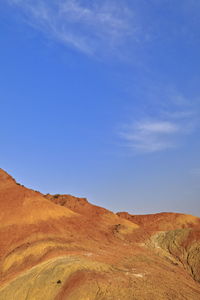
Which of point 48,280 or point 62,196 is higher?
point 62,196

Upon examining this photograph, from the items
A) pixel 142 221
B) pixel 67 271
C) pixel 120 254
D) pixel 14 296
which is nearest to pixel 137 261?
pixel 120 254

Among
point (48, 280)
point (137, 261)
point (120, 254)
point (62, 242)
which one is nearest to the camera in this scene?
point (48, 280)

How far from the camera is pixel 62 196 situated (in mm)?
60312

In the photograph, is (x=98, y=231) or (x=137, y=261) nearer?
(x=137, y=261)

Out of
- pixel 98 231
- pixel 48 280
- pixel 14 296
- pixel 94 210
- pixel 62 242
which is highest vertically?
pixel 94 210

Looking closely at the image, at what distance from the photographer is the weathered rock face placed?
67.3 ft

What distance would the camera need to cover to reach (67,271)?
2277 cm

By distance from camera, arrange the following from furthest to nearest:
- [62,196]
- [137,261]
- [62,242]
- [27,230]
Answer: [62,196] → [27,230] → [62,242] → [137,261]

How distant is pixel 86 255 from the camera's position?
2769 centimetres

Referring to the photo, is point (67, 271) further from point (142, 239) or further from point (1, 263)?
point (142, 239)

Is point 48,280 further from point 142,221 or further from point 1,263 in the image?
point 142,221

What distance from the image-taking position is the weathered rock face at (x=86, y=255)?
67.3ft

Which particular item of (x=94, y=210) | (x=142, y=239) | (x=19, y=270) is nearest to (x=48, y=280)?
(x=19, y=270)

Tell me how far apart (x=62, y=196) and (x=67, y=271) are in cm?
3792
